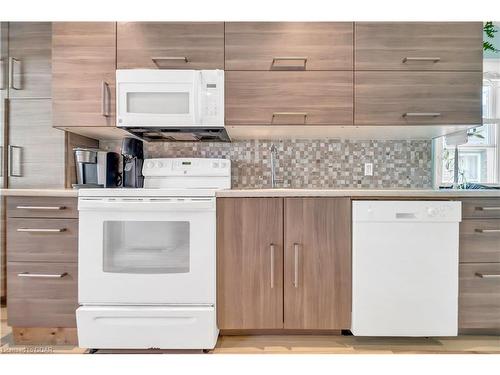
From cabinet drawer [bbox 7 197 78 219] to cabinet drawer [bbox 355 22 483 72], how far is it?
188 cm

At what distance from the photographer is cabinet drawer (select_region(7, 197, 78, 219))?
74.7 inches

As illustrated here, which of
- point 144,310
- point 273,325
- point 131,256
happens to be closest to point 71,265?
point 131,256

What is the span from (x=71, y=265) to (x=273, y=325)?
3.86 ft

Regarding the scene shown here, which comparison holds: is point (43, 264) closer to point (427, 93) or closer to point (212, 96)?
point (212, 96)

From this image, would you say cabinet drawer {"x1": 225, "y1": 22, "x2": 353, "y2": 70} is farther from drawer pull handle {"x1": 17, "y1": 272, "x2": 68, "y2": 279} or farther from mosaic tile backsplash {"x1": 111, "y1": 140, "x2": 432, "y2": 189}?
drawer pull handle {"x1": 17, "y1": 272, "x2": 68, "y2": 279}

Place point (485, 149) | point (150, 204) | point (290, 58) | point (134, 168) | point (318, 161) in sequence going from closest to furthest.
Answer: point (150, 204), point (290, 58), point (134, 168), point (318, 161), point (485, 149)

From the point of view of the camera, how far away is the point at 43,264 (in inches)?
74.5

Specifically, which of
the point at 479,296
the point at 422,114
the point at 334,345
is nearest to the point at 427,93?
the point at 422,114

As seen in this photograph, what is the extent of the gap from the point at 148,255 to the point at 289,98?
4.07ft

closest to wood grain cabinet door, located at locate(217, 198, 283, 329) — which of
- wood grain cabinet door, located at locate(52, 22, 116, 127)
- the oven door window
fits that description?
the oven door window

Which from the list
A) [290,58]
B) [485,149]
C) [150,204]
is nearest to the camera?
[150,204]

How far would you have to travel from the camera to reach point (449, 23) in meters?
2.05

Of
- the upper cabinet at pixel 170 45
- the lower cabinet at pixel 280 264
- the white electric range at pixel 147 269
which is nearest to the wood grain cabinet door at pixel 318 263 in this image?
the lower cabinet at pixel 280 264

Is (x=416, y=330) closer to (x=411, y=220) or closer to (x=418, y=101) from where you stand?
(x=411, y=220)
